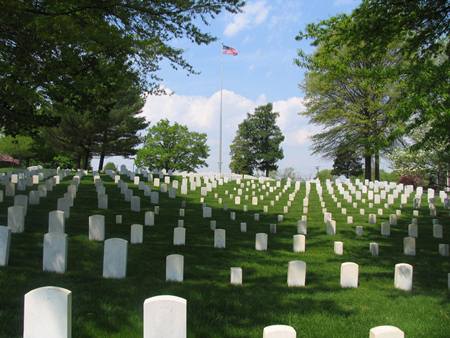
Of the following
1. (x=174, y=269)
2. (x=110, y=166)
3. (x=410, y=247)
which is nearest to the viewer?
(x=174, y=269)

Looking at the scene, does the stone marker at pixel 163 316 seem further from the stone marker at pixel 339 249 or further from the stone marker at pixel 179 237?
the stone marker at pixel 339 249

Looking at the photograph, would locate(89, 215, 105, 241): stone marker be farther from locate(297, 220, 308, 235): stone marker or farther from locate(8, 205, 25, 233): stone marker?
locate(297, 220, 308, 235): stone marker

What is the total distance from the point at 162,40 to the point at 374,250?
759 cm

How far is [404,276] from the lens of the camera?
670 centimetres

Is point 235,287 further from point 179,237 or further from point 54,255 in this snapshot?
point 179,237

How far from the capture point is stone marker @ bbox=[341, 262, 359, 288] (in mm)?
6664

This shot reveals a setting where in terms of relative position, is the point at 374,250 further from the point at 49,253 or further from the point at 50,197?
the point at 50,197

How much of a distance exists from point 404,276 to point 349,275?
80cm

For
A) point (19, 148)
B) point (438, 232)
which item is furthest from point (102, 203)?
point (19, 148)

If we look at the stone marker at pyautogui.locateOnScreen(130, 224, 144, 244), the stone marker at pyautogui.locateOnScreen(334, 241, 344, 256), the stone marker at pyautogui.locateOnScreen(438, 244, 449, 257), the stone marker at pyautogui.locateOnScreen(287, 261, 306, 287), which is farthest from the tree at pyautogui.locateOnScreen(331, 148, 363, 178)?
the stone marker at pyautogui.locateOnScreen(287, 261, 306, 287)

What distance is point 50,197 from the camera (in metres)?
14.4

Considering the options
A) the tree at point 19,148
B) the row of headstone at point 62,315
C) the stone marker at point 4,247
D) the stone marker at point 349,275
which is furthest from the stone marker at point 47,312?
the tree at point 19,148

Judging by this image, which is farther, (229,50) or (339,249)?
(229,50)

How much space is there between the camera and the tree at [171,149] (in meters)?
57.6
